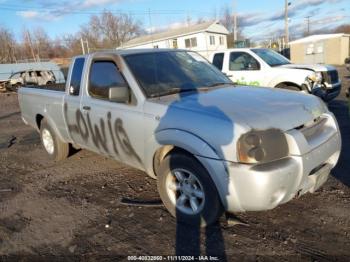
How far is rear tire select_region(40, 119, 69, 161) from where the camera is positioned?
631cm

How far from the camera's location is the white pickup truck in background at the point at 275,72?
8898 mm

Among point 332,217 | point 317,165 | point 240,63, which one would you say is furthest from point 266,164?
point 240,63

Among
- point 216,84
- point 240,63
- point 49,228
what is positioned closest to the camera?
point 49,228

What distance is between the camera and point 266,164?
123 inches

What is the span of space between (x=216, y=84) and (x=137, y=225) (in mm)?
2074

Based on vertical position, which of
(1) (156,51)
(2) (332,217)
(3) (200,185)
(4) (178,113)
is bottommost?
(2) (332,217)

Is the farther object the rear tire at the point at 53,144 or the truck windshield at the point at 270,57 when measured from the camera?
the truck windshield at the point at 270,57

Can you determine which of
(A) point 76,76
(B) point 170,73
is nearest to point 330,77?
(B) point 170,73

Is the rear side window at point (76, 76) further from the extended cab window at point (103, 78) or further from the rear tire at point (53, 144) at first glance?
the rear tire at point (53, 144)

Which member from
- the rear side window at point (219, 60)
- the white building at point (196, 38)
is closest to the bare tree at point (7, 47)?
the white building at point (196, 38)

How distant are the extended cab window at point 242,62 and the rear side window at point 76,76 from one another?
5.60 m

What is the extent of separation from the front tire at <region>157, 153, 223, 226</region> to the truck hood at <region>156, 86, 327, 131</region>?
1.55 feet

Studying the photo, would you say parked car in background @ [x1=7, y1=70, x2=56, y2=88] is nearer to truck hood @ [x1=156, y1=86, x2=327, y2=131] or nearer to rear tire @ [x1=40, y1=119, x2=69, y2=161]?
rear tire @ [x1=40, y1=119, x2=69, y2=161]

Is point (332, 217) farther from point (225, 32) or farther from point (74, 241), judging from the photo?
point (225, 32)
